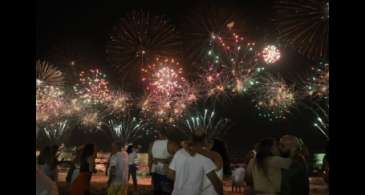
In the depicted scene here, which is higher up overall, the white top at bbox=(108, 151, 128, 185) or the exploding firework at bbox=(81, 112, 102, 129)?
the exploding firework at bbox=(81, 112, 102, 129)

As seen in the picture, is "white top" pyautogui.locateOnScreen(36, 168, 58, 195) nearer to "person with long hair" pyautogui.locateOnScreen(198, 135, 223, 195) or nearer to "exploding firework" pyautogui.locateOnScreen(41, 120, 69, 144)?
"person with long hair" pyautogui.locateOnScreen(198, 135, 223, 195)

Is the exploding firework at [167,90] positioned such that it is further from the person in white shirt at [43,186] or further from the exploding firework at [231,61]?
the person in white shirt at [43,186]

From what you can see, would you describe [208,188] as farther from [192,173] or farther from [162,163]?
[162,163]

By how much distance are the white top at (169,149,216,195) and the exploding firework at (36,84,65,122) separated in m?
25.3

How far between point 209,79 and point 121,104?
9.62 meters

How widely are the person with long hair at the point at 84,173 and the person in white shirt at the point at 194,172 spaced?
101 inches

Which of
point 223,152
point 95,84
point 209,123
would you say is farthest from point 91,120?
point 223,152

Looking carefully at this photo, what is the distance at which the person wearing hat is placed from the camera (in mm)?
5949

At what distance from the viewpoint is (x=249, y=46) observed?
95.0 ft

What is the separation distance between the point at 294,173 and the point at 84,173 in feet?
13.0

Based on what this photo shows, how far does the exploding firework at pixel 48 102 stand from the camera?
109ft

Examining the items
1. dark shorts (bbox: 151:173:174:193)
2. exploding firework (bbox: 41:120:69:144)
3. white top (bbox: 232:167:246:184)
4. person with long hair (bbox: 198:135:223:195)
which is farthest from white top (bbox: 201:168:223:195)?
exploding firework (bbox: 41:120:69:144)
